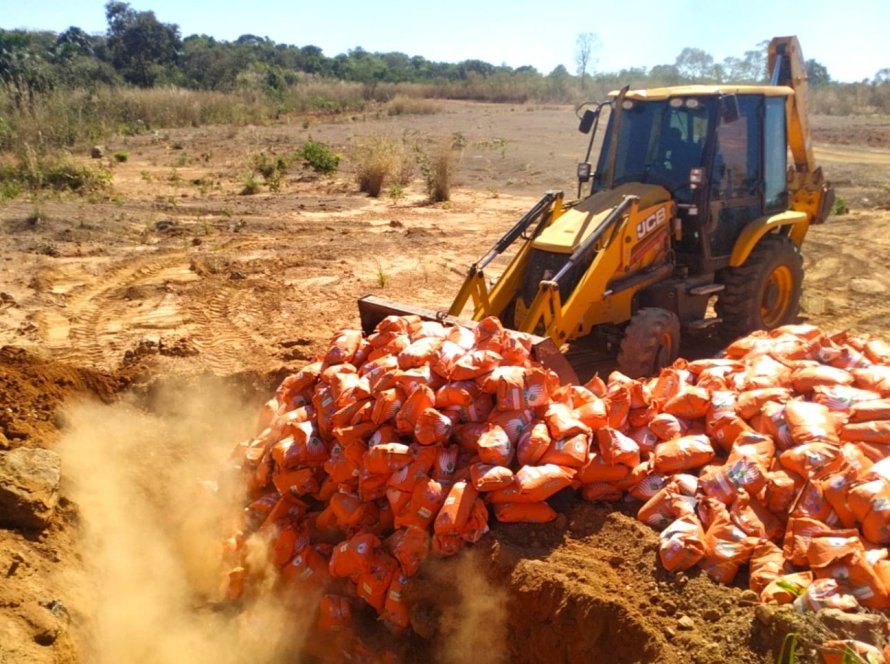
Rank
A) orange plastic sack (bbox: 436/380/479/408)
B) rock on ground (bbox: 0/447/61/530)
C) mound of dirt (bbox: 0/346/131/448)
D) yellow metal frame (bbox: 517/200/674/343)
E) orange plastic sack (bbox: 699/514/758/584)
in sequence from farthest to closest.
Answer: yellow metal frame (bbox: 517/200/674/343), mound of dirt (bbox: 0/346/131/448), orange plastic sack (bbox: 436/380/479/408), rock on ground (bbox: 0/447/61/530), orange plastic sack (bbox: 699/514/758/584)

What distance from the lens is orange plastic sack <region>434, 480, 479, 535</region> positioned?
4.00 m

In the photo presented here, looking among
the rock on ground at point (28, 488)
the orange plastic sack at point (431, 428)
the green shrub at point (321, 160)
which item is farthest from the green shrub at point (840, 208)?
the rock on ground at point (28, 488)

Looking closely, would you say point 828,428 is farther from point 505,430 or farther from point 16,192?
point 16,192

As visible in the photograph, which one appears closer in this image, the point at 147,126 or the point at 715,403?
the point at 715,403

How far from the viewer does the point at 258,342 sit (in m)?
7.70

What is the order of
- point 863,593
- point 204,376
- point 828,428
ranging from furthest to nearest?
point 204,376 < point 828,428 < point 863,593

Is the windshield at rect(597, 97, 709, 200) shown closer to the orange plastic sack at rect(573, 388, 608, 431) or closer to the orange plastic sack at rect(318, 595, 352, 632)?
the orange plastic sack at rect(573, 388, 608, 431)

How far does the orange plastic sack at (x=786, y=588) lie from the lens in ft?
10.9

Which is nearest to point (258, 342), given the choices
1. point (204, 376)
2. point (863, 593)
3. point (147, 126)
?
point (204, 376)

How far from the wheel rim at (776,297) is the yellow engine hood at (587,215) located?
180cm

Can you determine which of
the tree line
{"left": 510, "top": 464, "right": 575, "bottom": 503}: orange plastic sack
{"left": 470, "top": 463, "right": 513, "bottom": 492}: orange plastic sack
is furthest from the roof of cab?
the tree line

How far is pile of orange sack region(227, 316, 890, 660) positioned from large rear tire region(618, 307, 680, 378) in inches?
31.0

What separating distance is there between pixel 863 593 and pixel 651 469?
4.22ft

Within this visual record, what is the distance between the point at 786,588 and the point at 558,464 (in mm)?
1292
